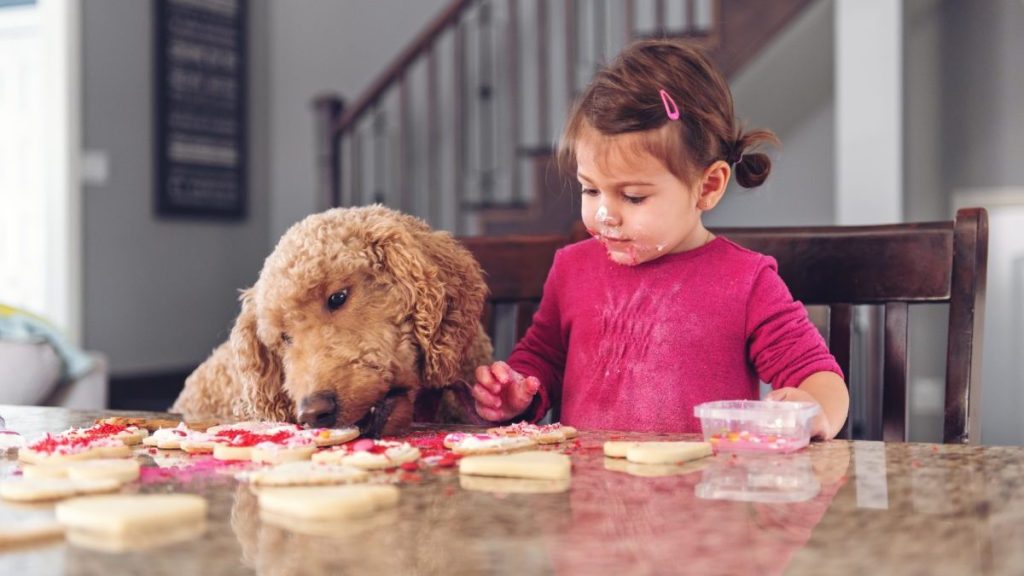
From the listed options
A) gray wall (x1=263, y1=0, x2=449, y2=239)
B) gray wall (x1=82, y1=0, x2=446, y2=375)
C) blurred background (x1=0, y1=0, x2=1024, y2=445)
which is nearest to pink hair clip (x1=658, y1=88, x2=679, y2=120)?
blurred background (x1=0, y1=0, x2=1024, y2=445)

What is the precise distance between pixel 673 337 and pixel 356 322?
1.42 ft

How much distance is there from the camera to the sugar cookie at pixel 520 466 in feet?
2.50

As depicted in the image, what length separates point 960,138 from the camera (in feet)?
16.0

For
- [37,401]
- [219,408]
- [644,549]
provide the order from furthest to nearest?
[37,401] → [219,408] → [644,549]

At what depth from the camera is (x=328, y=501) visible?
63cm

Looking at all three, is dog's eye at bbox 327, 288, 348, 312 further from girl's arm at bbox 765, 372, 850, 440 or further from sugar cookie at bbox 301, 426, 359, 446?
girl's arm at bbox 765, 372, 850, 440

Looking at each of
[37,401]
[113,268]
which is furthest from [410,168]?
[37,401]

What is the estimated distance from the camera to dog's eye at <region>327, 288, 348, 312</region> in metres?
1.18

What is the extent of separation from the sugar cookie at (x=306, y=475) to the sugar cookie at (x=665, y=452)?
0.69ft

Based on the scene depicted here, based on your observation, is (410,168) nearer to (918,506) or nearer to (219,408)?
(219,408)

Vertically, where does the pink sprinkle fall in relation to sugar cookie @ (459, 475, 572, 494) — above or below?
above

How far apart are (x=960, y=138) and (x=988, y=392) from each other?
3.79ft

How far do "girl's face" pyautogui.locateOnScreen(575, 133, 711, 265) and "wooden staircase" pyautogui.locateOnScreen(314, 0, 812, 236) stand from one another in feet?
10.1

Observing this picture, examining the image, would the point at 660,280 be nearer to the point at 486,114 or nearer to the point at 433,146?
the point at 433,146
